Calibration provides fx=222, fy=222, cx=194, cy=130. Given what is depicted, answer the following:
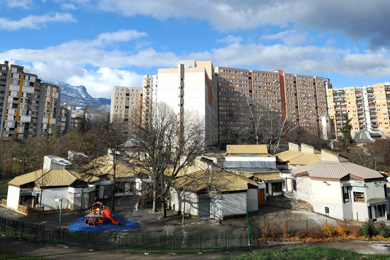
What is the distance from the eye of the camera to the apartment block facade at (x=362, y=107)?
4341 inches

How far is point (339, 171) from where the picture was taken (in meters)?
25.7

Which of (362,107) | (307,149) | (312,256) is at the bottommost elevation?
(312,256)

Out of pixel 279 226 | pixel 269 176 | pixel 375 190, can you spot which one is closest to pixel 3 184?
pixel 269 176

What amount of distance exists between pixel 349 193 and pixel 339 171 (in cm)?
252

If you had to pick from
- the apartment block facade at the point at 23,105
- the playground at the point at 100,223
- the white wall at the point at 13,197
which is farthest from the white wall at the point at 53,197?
the apartment block facade at the point at 23,105

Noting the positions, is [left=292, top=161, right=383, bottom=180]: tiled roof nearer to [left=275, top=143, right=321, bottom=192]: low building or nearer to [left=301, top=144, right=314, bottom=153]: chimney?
[left=275, top=143, right=321, bottom=192]: low building

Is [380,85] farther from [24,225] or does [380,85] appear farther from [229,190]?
[24,225]

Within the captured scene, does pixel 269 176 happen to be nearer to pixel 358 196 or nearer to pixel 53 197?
pixel 358 196

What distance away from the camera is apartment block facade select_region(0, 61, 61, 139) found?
75.4m

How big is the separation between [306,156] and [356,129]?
3958 inches

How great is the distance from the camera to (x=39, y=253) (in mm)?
15500

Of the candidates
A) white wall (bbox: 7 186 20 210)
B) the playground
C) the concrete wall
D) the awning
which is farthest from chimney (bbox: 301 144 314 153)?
white wall (bbox: 7 186 20 210)

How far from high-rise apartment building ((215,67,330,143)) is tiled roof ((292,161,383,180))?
68248 millimetres

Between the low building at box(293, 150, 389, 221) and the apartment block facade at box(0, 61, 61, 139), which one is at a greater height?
the apartment block facade at box(0, 61, 61, 139)
